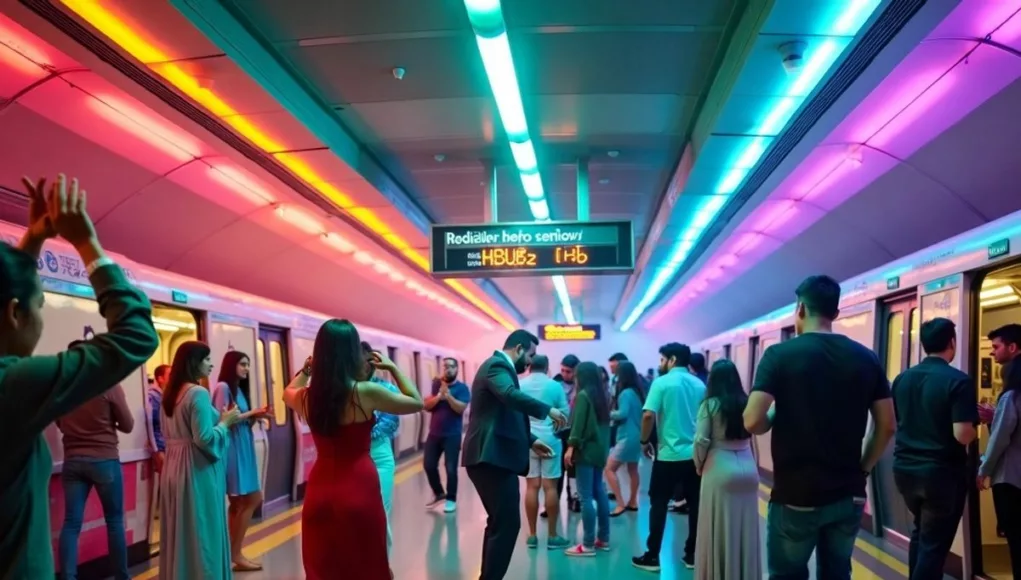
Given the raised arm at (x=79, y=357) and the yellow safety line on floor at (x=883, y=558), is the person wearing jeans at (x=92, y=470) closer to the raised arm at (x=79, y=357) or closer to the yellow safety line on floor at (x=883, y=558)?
the raised arm at (x=79, y=357)

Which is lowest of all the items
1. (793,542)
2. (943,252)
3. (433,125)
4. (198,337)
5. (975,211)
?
(793,542)

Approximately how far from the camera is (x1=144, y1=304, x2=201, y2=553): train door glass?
6.64 metres

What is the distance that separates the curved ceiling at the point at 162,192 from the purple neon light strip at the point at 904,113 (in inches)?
213

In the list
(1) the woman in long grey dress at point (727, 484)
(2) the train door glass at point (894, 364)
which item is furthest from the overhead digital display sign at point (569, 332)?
(1) the woman in long grey dress at point (727, 484)

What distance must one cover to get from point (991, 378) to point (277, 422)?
7.55 meters

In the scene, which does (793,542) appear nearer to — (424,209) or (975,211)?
(975,211)

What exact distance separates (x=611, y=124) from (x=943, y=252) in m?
2.88

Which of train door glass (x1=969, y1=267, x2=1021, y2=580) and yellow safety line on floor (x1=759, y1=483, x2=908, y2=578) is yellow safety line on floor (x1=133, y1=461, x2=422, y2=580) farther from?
train door glass (x1=969, y1=267, x2=1021, y2=580)

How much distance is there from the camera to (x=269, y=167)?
7.49 meters

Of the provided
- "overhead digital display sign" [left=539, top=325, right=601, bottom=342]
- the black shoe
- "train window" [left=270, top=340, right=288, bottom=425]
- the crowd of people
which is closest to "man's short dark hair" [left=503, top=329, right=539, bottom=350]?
the crowd of people

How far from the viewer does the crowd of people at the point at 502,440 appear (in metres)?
1.84

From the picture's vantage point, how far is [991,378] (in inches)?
285

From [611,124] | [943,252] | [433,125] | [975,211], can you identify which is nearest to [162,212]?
[433,125]

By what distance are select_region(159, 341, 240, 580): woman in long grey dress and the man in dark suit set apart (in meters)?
1.61
